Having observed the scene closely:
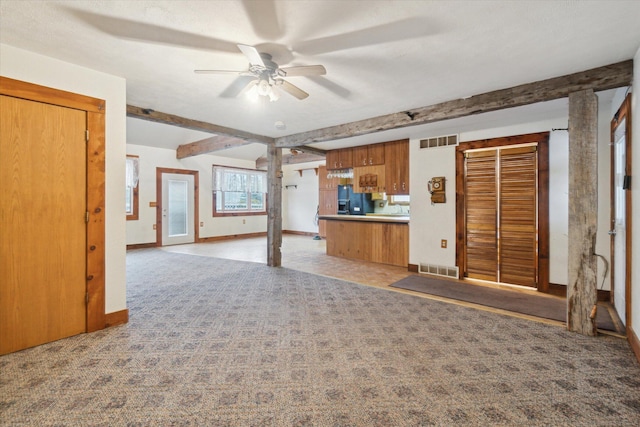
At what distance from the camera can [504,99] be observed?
3051 millimetres

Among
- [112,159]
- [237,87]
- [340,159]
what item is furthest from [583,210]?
[340,159]

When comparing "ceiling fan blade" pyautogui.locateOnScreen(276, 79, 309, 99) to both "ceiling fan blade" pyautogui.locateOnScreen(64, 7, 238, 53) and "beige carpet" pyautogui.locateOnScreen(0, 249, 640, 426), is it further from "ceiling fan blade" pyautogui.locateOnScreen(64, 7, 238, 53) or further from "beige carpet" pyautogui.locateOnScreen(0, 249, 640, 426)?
"beige carpet" pyautogui.locateOnScreen(0, 249, 640, 426)

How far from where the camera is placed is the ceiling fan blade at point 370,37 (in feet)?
6.58

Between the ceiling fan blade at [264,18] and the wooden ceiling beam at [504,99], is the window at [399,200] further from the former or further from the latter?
the ceiling fan blade at [264,18]

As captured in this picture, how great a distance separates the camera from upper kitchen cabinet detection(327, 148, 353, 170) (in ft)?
21.2

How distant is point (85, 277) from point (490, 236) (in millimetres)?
5053

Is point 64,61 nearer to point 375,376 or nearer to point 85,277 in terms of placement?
point 85,277

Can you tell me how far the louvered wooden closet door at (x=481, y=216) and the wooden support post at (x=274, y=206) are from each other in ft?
10.4

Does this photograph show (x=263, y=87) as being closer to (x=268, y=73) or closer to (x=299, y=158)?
(x=268, y=73)

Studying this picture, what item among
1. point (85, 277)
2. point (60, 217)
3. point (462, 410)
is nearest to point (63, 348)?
point (85, 277)

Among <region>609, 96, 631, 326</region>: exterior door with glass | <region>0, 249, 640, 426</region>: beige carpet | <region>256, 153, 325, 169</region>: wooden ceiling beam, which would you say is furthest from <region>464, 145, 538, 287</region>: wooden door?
<region>256, 153, 325, 169</region>: wooden ceiling beam

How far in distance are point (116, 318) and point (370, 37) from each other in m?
3.34

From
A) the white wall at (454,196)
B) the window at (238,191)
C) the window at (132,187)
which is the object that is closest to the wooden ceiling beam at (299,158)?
the window at (238,191)

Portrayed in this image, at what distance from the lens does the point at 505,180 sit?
14.2 ft
